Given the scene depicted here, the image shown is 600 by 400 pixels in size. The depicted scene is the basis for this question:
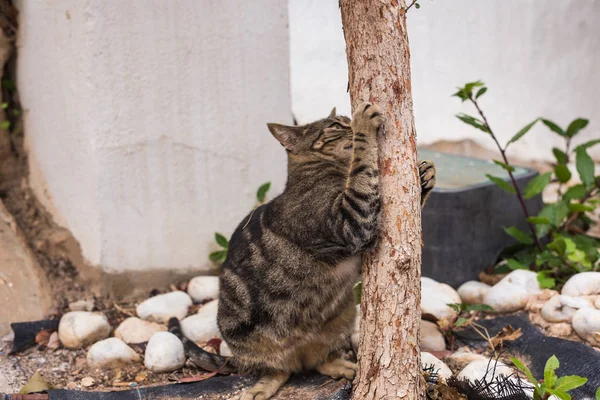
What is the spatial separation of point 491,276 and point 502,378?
1645 mm

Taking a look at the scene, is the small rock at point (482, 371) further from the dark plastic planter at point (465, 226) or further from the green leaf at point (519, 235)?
the green leaf at point (519, 235)

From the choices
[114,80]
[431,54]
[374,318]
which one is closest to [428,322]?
[374,318]

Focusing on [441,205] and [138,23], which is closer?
[138,23]

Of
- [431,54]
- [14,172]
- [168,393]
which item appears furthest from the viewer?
[431,54]

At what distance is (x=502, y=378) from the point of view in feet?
9.68

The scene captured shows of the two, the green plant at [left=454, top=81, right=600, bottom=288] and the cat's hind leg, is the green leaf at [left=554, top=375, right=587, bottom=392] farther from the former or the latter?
the green plant at [left=454, top=81, right=600, bottom=288]

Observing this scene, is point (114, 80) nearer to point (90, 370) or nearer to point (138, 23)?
point (138, 23)

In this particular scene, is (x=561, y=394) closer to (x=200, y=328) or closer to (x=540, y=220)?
(x=540, y=220)

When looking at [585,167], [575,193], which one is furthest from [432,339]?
[585,167]

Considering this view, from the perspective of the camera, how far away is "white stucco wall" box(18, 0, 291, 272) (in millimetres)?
3979

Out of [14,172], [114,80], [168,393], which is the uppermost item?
[114,80]

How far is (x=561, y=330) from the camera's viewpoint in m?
3.60

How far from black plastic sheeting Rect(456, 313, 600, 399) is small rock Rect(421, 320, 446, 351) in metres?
0.14

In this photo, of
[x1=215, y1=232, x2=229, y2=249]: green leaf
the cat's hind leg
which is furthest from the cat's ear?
[x1=215, y1=232, x2=229, y2=249]: green leaf
